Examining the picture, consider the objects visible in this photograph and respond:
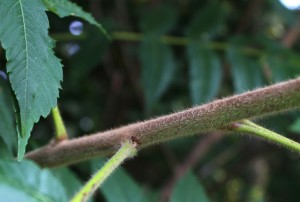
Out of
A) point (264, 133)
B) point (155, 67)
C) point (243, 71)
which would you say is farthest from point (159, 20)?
point (264, 133)

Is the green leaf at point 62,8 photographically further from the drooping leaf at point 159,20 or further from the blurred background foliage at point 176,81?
the drooping leaf at point 159,20

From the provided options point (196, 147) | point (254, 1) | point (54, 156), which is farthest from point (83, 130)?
point (54, 156)

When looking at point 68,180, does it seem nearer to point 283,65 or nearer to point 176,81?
point 283,65

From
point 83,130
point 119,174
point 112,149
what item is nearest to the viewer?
point 112,149

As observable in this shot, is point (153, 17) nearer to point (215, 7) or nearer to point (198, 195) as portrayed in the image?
point (215, 7)

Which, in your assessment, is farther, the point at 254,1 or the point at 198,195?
the point at 254,1

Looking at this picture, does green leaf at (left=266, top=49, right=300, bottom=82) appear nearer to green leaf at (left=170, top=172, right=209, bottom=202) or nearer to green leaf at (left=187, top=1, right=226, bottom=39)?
green leaf at (left=187, top=1, right=226, bottom=39)
